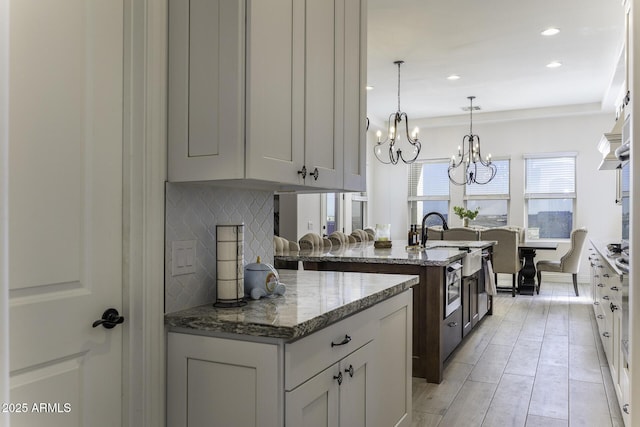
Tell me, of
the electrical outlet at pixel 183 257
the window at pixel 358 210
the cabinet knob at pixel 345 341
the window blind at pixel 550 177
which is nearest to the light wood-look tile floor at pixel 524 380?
the cabinet knob at pixel 345 341

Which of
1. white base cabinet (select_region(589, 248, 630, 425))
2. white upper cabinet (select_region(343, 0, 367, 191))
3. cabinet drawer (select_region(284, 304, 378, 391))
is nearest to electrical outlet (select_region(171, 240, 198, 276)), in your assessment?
cabinet drawer (select_region(284, 304, 378, 391))

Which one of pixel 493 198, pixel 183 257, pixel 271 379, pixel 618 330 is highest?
pixel 493 198

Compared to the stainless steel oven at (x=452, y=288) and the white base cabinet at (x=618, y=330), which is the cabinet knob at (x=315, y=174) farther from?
the stainless steel oven at (x=452, y=288)

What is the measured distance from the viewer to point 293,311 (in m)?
1.62

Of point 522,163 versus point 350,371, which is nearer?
point 350,371

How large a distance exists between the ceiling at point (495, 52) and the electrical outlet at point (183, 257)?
11.1 feet

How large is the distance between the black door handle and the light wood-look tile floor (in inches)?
77.5

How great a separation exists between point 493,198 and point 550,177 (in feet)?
3.41

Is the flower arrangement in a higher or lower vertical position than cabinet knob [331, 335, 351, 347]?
higher

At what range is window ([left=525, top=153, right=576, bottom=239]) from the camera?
8641 millimetres

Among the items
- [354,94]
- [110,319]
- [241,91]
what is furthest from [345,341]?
[354,94]

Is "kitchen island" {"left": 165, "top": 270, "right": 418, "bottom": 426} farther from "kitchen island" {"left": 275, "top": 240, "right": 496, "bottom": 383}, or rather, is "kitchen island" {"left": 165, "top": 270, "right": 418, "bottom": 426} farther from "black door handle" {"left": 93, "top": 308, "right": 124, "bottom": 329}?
"kitchen island" {"left": 275, "top": 240, "right": 496, "bottom": 383}

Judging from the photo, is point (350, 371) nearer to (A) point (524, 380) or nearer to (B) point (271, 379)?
(B) point (271, 379)

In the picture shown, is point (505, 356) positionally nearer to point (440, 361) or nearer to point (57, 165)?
point (440, 361)
